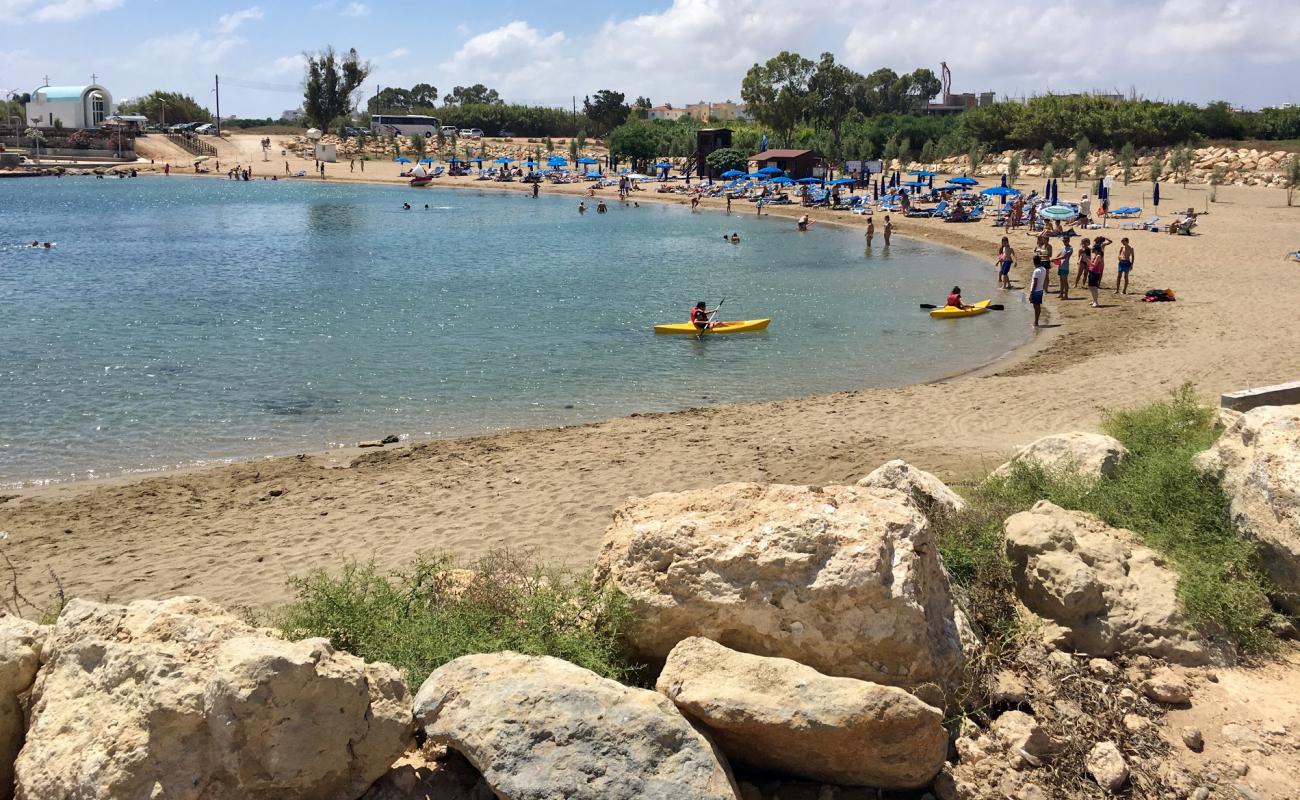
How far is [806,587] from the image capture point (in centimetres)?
466

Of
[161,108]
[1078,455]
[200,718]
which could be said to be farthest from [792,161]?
[161,108]

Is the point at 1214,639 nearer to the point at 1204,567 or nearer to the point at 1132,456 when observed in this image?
the point at 1204,567

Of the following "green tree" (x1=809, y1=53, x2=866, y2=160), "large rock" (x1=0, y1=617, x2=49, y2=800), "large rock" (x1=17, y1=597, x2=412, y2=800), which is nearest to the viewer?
"large rock" (x1=17, y1=597, x2=412, y2=800)

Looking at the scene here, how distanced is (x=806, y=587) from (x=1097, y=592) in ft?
7.52

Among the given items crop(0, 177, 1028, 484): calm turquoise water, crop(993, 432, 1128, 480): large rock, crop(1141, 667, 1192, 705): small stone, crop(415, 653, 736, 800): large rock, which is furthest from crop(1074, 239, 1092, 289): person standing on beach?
crop(415, 653, 736, 800): large rock

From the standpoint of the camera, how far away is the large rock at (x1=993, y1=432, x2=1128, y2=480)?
7.91m

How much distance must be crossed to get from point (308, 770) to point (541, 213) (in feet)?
179

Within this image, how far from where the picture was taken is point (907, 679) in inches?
186

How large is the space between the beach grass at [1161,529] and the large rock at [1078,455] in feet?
0.30

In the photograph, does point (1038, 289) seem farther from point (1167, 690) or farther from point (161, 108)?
point (161, 108)

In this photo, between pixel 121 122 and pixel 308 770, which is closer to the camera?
pixel 308 770

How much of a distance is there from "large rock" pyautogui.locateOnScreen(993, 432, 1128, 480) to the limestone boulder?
4.12 feet

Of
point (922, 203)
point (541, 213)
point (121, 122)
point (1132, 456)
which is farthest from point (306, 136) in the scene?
point (1132, 456)

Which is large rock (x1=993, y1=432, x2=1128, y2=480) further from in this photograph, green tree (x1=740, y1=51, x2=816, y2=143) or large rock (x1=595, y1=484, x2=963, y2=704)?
green tree (x1=740, y1=51, x2=816, y2=143)
